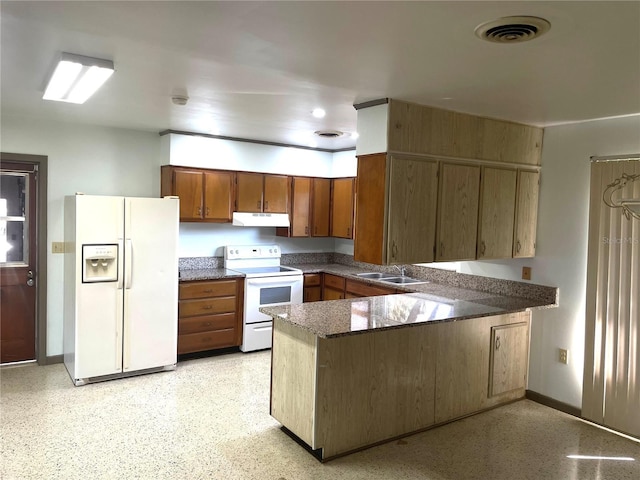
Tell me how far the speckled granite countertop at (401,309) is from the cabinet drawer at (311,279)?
51.4 inches

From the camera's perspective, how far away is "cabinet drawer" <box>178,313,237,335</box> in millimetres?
4723

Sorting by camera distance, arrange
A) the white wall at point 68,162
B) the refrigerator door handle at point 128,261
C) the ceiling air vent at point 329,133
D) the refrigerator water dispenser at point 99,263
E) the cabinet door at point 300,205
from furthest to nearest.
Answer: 1. the cabinet door at point 300,205
2. the ceiling air vent at point 329,133
3. the white wall at point 68,162
4. the refrigerator door handle at point 128,261
5. the refrigerator water dispenser at point 99,263

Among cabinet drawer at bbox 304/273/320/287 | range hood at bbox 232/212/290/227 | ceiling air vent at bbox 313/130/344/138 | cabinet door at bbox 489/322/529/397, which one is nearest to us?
cabinet door at bbox 489/322/529/397

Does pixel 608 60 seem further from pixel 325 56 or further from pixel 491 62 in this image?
pixel 325 56

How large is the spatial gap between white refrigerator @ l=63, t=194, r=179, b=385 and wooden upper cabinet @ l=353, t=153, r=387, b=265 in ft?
6.44

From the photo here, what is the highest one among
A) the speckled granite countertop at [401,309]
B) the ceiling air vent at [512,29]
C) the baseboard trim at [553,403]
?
the ceiling air vent at [512,29]

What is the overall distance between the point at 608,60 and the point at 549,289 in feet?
7.11

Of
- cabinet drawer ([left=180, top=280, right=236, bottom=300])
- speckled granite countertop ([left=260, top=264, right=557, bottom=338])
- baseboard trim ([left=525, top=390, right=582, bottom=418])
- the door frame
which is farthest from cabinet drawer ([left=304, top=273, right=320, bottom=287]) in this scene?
→ the door frame

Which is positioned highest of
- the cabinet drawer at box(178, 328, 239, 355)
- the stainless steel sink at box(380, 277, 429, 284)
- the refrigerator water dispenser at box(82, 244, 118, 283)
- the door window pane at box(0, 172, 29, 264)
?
the door window pane at box(0, 172, 29, 264)

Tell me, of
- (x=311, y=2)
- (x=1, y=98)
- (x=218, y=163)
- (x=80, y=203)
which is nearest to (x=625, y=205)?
(x=311, y=2)

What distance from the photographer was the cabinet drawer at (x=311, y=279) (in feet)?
18.2

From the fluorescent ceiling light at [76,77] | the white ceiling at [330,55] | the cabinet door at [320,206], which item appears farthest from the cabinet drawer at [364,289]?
the fluorescent ceiling light at [76,77]

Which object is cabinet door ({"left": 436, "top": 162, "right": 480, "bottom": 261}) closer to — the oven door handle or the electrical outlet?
the electrical outlet

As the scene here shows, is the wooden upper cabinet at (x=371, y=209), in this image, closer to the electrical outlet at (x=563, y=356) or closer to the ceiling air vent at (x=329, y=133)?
the ceiling air vent at (x=329, y=133)
